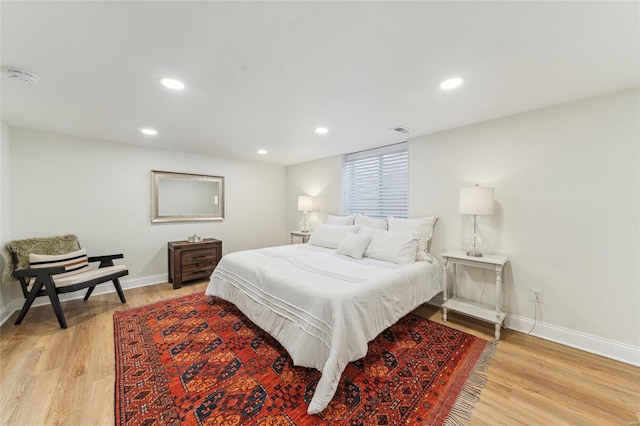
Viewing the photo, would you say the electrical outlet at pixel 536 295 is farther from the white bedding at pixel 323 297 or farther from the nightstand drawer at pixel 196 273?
the nightstand drawer at pixel 196 273

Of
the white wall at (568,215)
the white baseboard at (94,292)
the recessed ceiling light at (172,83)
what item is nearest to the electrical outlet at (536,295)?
the white wall at (568,215)

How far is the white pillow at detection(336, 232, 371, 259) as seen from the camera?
9.94ft

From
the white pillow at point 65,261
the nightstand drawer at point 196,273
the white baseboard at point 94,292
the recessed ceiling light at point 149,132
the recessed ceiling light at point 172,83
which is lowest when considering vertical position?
the white baseboard at point 94,292

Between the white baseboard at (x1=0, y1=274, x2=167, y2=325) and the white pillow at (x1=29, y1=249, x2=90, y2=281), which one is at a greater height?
the white pillow at (x1=29, y1=249, x2=90, y2=281)

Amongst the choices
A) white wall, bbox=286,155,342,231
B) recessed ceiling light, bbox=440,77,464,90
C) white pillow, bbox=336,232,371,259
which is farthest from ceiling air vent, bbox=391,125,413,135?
white wall, bbox=286,155,342,231

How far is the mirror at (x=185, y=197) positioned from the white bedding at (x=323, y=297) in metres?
1.77

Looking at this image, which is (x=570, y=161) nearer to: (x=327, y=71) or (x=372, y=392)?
(x=327, y=71)

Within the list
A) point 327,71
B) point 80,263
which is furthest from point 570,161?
point 80,263

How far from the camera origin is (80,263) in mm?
3035

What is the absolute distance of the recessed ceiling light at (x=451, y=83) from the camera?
6.11ft

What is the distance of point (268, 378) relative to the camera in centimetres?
182

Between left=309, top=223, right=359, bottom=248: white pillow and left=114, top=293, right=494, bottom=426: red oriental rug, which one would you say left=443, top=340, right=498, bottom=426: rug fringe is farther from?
left=309, top=223, right=359, bottom=248: white pillow

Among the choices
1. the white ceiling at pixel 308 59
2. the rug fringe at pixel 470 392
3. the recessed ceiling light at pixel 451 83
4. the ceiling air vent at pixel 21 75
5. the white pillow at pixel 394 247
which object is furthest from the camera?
the white pillow at pixel 394 247

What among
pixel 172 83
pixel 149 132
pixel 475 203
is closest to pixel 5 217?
Answer: pixel 149 132
